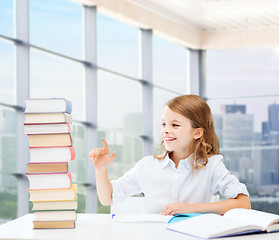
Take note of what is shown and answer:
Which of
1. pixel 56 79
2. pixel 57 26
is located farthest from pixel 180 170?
pixel 57 26

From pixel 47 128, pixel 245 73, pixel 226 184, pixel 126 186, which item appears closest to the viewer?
pixel 47 128

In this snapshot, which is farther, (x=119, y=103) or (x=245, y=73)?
(x=245, y=73)

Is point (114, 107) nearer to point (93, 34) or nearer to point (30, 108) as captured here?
point (93, 34)

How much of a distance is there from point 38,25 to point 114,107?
5.13ft

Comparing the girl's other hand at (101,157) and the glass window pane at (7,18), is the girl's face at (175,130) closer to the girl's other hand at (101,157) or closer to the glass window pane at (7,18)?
the girl's other hand at (101,157)

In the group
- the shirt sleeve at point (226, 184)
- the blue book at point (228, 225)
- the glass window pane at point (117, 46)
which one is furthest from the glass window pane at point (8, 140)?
the blue book at point (228, 225)

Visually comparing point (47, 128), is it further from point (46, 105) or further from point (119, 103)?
point (119, 103)

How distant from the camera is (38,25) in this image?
17.8 feet

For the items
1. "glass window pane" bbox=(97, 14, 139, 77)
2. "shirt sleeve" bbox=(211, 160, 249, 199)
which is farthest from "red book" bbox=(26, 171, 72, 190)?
"glass window pane" bbox=(97, 14, 139, 77)

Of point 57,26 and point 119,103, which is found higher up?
point 57,26

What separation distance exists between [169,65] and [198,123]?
529 cm

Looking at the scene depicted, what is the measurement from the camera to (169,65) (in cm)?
769

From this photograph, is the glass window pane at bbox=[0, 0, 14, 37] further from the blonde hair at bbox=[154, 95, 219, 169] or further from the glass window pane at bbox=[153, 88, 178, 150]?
the blonde hair at bbox=[154, 95, 219, 169]

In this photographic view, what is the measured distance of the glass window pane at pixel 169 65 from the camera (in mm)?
7438
